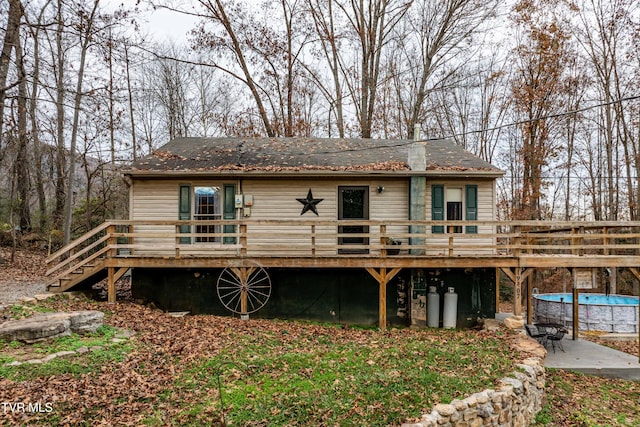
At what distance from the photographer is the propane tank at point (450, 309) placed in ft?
35.8

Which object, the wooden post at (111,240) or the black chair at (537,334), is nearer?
the wooden post at (111,240)

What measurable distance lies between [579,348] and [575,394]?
149 inches

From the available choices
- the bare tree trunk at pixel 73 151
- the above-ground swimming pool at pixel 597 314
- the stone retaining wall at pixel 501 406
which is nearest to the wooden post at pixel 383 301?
the stone retaining wall at pixel 501 406

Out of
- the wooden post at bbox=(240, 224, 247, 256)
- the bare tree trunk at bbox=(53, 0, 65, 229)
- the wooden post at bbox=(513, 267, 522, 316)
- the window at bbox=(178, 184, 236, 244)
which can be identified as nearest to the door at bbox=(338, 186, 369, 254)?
the wooden post at bbox=(240, 224, 247, 256)

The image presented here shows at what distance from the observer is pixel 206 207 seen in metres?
11.7

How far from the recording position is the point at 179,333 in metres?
8.14

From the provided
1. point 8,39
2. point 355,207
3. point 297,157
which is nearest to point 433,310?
point 355,207

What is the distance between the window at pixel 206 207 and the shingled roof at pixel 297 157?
64 centimetres

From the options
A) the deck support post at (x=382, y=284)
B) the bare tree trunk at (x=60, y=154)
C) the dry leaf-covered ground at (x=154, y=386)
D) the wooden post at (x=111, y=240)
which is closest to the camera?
the dry leaf-covered ground at (x=154, y=386)

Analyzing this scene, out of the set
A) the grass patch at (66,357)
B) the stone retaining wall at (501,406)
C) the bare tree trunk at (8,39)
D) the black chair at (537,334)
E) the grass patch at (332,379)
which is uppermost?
the bare tree trunk at (8,39)

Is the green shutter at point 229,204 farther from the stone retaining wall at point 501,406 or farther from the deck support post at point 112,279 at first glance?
the stone retaining wall at point 501,406

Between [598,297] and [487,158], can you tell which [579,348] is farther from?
[487,158]

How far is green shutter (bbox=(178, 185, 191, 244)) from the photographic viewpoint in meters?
11.4

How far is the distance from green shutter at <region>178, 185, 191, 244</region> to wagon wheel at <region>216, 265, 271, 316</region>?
5.32ft
